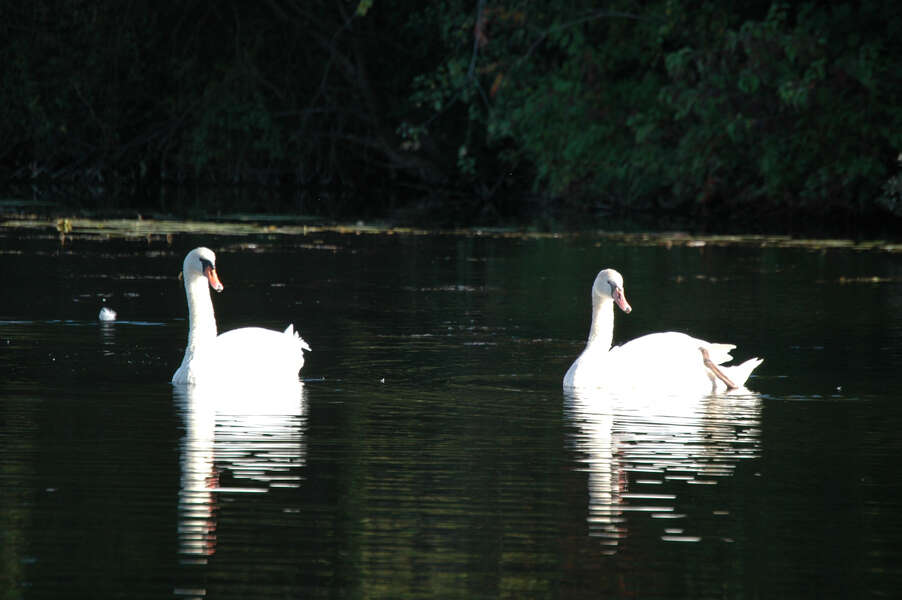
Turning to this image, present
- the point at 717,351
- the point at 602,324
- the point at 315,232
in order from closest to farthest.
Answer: the point at 717,351
the point at 602,324
the point at 315,232

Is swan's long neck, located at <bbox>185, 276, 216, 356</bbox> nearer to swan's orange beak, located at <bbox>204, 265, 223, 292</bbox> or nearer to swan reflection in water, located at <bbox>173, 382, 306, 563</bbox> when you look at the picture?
swan's orange beak, located at <bbox>204, 265, 223, 292</bbox>

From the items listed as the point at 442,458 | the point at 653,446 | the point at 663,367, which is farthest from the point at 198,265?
the point at 653,446

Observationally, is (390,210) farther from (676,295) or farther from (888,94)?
(676,295)

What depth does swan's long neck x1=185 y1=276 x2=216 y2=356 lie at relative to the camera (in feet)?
41.1

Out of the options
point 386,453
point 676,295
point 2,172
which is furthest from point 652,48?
point 386,453

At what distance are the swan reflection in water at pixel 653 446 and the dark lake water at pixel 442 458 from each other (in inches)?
1.1

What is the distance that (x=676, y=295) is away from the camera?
62.2ft

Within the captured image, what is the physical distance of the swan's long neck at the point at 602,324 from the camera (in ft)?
42.1

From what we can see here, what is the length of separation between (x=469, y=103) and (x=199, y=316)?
107 feet

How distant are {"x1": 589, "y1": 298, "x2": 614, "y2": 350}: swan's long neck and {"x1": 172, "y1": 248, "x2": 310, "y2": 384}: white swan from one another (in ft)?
7.31

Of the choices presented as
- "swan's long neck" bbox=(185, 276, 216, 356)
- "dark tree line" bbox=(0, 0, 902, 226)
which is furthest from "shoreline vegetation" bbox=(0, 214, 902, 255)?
"swan's long neck" bbox=(185, 276, 216, 356)

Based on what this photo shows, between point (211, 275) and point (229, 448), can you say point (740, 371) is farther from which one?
point (229, 448)

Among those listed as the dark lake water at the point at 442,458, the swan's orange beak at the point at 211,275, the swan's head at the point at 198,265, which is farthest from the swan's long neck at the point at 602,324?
the swan's head at the point at 198,265

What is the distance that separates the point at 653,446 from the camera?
9883 mm
